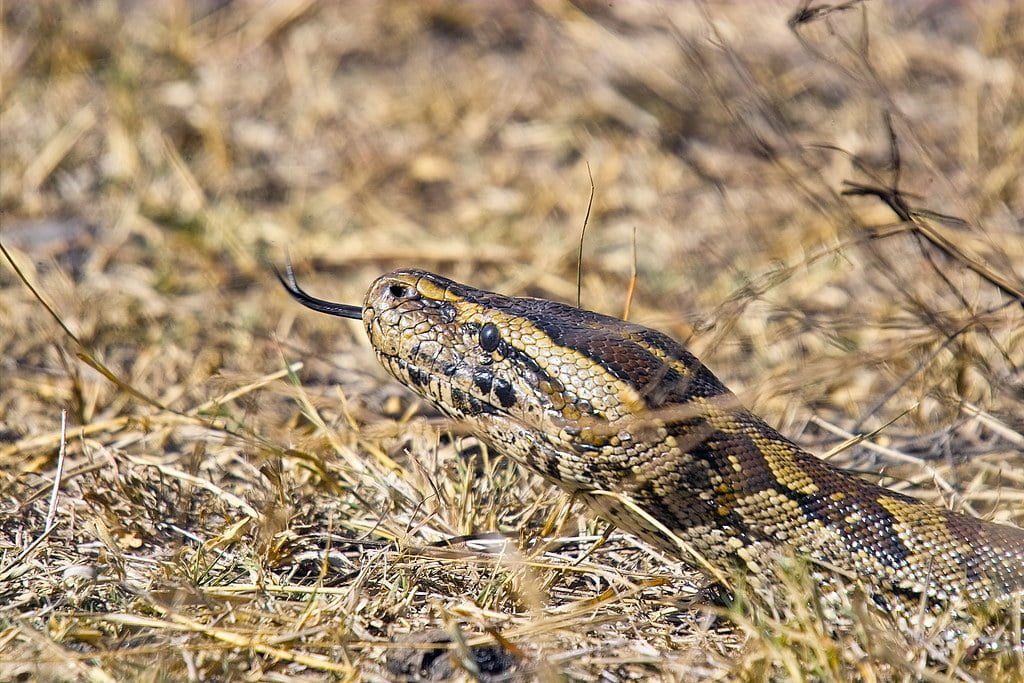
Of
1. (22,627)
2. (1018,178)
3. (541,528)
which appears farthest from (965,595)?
(1018,178)

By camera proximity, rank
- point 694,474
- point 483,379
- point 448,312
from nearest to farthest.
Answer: point 694,474 < point 483,379 < point 448,312

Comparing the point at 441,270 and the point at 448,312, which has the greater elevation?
the point at 448,312

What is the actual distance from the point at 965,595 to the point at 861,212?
12.1 feet

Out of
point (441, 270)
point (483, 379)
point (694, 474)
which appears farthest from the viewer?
point (441, 270)

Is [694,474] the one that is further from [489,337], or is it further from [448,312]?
[448,312]

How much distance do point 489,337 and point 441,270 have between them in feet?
8.90

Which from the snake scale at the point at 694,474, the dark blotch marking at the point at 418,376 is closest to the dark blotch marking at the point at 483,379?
the snake scale at the point at 694,474

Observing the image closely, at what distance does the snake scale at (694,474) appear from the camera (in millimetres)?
3658

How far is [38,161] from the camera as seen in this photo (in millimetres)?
6992

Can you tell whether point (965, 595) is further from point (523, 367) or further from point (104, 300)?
point (104, 300)

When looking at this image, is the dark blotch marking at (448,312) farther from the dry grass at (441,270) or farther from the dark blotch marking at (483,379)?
the dry grass at (441,270)

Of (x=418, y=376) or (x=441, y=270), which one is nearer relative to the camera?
(x=418, y=376)

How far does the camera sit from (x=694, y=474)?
3682 mm

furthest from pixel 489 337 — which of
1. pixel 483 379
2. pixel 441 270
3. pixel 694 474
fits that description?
pixel 441 270
